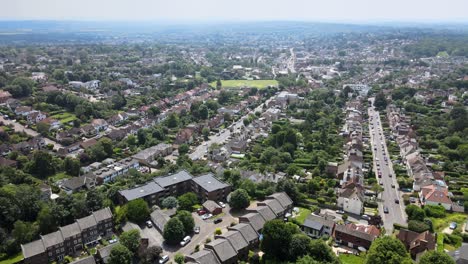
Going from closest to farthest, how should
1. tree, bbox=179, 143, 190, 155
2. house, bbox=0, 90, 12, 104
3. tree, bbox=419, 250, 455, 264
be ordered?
tree, bbox=419, 250, 455, 264 < tree, bbox=179, 143, 190, 155 < house, bbox=0, 90, 12, 104

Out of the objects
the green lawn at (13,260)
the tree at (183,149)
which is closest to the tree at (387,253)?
the green lawn at (13,260)

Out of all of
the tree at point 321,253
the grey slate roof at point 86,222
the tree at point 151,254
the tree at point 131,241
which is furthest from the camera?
the grey slate roof at point 86,222

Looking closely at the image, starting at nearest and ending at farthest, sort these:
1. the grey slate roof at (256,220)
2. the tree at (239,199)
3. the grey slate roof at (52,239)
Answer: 1. the grey slate roof at (52,239)
2. the grey slate roof at (256,220)
3. the tree at (239,199)

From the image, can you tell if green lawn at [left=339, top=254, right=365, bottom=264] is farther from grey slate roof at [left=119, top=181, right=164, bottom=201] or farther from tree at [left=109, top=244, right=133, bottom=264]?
grey slate roof at [left=119, top=181, right=164, bottom=201]

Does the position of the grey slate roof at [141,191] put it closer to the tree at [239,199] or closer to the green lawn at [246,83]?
the tree at [239,199]

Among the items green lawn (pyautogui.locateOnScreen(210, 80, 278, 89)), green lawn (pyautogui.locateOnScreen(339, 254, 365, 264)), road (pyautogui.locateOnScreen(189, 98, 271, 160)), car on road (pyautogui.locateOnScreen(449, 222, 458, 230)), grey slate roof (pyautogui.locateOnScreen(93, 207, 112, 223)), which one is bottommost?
green lawn (pyautogui.locateOnScreen(210, 80, 278, 89))

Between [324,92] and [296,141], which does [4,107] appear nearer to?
[296,141]

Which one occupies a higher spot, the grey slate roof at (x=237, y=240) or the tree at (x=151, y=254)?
the grey slate roof at (x=237, y=240)

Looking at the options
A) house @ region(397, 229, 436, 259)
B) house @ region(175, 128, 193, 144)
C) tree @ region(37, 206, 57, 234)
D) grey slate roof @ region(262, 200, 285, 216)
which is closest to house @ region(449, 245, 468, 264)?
house @ region(397, 229, 436, 259)
